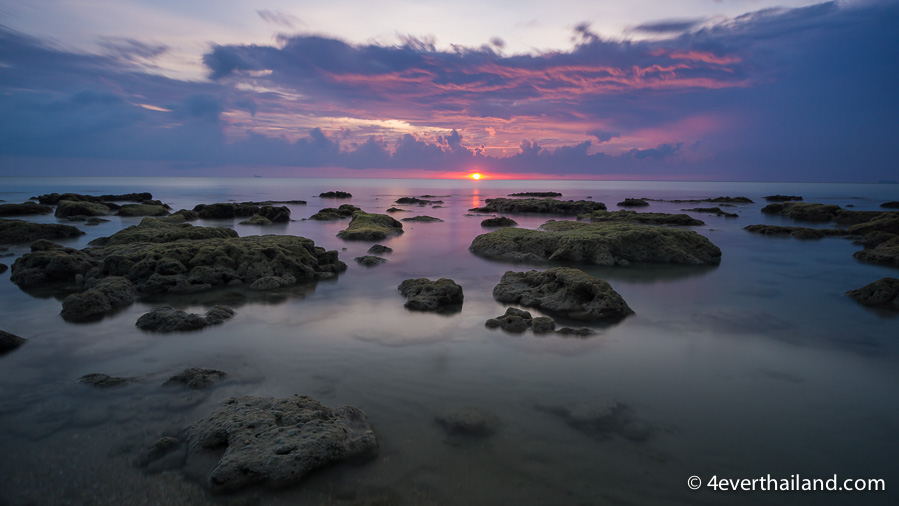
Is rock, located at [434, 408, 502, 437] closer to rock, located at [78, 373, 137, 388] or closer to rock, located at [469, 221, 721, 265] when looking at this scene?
rock, located at [78, 373, 137, 388]

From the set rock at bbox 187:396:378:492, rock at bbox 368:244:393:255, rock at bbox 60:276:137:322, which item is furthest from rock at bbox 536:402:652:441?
rock at bbox 368:244:393:255

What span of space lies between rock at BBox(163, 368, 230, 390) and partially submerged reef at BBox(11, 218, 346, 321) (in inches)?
168

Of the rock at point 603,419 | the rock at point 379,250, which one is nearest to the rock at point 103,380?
the rock at point 603,419

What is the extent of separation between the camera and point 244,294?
1005 cm

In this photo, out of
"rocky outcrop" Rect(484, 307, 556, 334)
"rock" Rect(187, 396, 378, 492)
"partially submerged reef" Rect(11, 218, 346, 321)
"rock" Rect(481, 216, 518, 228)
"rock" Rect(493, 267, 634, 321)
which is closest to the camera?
"rock" Rect(187, 396, 378, 492)

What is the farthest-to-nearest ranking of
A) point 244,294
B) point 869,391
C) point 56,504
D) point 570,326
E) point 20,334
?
point 244,294 < point 570,326 < point 20,334 < point 869,391 < point 56,504

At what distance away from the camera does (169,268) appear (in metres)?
10.4

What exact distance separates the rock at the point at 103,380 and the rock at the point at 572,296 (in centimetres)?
688

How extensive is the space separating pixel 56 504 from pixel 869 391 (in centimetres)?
907

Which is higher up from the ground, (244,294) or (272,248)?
(272,248)

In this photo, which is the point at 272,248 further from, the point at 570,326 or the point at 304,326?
the point at 570,326

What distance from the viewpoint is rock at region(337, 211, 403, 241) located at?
2119cm

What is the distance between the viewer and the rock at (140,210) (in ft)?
110

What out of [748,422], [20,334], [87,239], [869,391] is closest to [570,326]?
[748,422]
